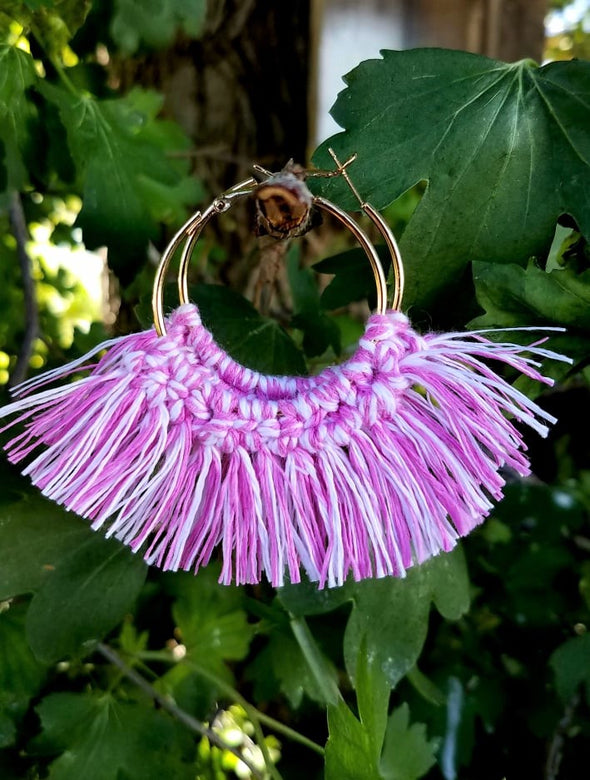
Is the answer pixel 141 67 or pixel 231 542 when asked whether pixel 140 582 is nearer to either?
pixel 231 542

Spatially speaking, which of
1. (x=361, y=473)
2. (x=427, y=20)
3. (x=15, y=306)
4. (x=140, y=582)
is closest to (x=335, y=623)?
(x=140, y=582)

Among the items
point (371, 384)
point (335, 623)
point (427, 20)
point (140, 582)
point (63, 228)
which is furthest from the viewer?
point (427, 20)

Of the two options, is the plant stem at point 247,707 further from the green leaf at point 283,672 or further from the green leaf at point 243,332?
the green leaf at point 243,332

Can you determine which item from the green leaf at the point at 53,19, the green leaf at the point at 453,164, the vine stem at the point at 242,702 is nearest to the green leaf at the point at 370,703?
the vine stem at the point at 242,702

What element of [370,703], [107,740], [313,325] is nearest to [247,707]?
[107,740]

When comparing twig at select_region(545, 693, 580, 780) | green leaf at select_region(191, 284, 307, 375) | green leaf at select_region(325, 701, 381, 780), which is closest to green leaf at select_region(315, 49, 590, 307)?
green leaf at select_region(191, 284, 307, 375)

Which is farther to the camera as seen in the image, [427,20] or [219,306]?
[427,20]

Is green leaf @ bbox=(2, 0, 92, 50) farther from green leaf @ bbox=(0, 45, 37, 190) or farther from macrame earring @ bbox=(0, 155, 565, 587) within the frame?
macrame earring @ bbox=(0, 155, 565, 587)

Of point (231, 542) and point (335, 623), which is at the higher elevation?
point (231, 542)
